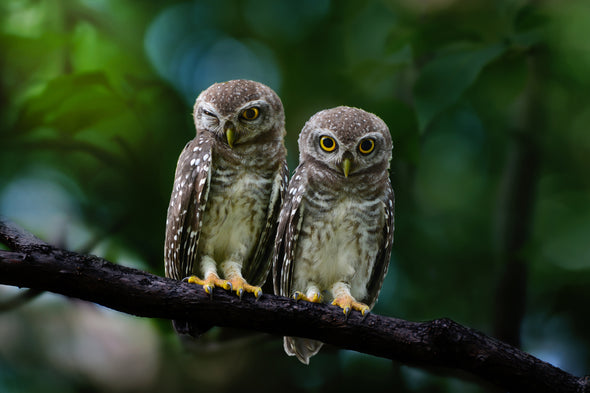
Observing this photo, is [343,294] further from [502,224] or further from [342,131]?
[502,224]

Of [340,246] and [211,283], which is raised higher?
[340,246]

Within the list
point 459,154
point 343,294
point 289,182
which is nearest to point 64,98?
point 289,182

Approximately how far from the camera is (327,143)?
1.94m

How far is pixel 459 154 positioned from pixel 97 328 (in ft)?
7.28

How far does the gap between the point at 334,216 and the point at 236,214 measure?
13.6 inches

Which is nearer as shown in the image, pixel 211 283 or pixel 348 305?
pixel 211 283

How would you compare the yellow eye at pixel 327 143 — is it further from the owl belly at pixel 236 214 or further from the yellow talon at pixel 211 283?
the yellow talon at pixel 211 283

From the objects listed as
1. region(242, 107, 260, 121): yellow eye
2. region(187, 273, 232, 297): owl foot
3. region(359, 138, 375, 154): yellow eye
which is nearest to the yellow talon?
region(187, 273, 232, 297): owl foot

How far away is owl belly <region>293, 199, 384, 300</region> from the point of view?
2049mm

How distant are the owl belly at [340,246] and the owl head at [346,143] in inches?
5.9

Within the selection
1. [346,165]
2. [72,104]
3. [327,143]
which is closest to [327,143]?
[327,143]

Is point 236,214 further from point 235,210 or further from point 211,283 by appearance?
point 211,283

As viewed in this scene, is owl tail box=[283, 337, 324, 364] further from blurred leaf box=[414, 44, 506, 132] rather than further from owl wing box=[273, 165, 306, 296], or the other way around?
blurred leaf box=[414, 44, 506, 132]

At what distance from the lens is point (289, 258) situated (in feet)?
6.63
